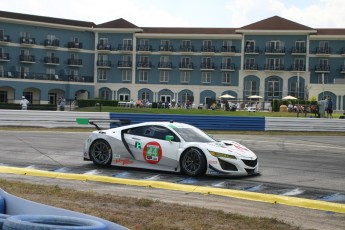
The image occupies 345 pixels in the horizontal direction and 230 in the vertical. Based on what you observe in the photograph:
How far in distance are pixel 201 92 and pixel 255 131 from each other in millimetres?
47218

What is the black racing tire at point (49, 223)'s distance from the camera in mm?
4086

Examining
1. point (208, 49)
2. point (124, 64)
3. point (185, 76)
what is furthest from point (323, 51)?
point (124, 64)

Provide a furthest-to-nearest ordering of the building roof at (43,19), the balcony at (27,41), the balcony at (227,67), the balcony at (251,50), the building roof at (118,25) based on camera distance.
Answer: the building roof at (118,25), the balcony at (227,67), the balcony at (251,50), the balcony at (27,41), the building roof at (43,19)

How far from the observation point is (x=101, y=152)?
13109 millimetres

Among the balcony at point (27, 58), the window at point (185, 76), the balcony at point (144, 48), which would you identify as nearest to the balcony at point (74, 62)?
the balcony at point (27, 58)

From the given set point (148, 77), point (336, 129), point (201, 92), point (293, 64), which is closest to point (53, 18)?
point (148, 77)

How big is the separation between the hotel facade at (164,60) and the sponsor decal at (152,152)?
6011 cm

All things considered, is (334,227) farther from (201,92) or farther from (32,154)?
(201,92)

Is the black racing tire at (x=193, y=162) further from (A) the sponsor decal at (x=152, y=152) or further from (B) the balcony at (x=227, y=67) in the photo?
(B) the balcony at (x=227, y=67)

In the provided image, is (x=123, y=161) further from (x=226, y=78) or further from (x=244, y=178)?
(x=226, y=78)

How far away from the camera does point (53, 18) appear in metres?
76.1

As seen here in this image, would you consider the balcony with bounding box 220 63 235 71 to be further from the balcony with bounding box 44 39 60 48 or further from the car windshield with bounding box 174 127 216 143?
the car windshield with bounding box 174 127 216 143

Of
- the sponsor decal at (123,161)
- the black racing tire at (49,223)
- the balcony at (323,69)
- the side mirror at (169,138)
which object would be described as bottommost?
the sponsor decal at (123,161)

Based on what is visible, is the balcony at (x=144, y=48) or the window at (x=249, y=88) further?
the balcony at (x=144, y=48)
